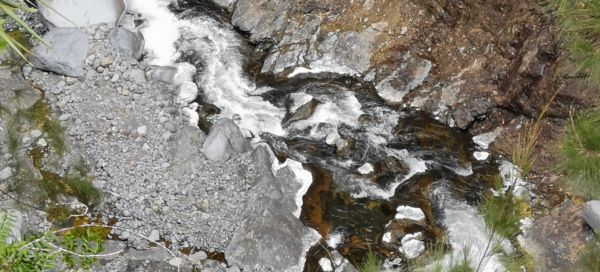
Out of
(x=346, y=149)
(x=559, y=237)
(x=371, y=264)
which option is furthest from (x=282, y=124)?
(x=559, y=237)

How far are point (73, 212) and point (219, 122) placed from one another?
2.09 m

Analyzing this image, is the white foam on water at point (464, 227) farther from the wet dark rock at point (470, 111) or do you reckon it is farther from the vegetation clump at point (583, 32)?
the vegetation clump at point (583, 32)

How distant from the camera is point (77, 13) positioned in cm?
805

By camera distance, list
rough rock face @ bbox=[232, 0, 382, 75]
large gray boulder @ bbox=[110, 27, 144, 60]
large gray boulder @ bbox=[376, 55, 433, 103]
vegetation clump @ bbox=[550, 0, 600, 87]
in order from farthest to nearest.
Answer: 1. rough rock face @ bbox=[232, 0, 382, 75]
2. large gray boulder @ bbox=[376, 55, 433, 103]
3. large gray boulder @ bbox=[110, 27, 144, 60]
4. vegetation clump @ bbox=[550, 0, 600, 87]

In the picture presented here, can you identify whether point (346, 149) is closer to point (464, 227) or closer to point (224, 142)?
point (224, 142)

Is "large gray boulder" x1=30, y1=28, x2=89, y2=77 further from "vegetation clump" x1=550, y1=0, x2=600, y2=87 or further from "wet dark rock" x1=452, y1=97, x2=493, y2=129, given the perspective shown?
"vegetation clump" x1=550, y1=0, x2=600, y2=87

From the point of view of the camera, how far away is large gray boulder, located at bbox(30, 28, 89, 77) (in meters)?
7.39

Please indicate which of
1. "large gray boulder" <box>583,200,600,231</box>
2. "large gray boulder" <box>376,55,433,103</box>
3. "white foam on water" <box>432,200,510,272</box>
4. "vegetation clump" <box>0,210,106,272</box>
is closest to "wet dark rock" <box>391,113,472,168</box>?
"large gray boulder" <box>376,55,433,103</box>

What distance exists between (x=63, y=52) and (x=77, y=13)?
842mm

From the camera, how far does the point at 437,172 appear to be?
7.25 meters

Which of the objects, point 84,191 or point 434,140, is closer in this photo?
point 84,191

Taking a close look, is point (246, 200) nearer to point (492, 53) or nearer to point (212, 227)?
point (212, 227)

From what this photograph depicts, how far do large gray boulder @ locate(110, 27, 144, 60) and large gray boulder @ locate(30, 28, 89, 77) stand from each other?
40 cm

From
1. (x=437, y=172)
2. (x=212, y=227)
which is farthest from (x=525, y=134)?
(x=212, y=227)
